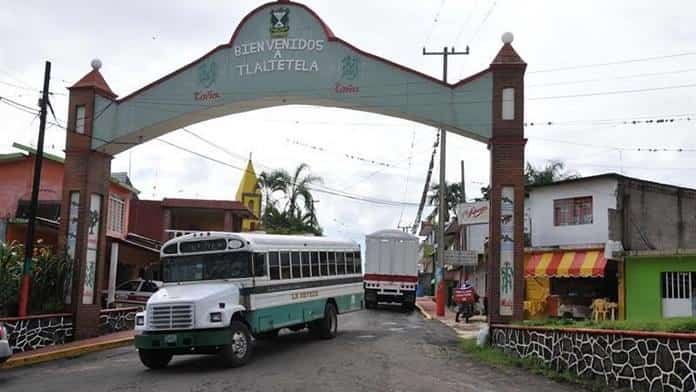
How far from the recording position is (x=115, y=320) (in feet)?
69.0

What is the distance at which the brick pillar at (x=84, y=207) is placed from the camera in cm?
1894

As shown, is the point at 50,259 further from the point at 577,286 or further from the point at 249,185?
the point at 249,185

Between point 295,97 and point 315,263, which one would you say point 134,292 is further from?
point 295,97

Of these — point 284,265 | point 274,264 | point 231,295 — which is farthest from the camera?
point 284,265

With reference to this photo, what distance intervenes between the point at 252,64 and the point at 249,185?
28937 millimetres

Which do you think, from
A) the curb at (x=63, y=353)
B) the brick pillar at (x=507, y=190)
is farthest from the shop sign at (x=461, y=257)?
the curb at (x=63, y=353)

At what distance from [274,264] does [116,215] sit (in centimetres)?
1601

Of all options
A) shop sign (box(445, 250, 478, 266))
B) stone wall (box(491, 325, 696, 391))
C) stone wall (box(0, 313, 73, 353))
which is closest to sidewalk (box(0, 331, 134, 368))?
stone wall (box(0, 313, 73, 353))

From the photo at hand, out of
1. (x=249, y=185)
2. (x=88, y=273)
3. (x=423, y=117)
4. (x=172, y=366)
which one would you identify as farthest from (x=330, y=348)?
(x=249, y=185)

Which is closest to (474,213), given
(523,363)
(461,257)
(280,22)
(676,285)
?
(461,257)

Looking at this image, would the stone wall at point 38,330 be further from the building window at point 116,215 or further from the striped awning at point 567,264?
the striped awning at point 567,264

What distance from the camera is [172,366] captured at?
47.1ft

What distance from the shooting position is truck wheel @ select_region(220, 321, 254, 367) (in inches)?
531

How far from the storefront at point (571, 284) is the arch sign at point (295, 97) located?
37.3 feet
